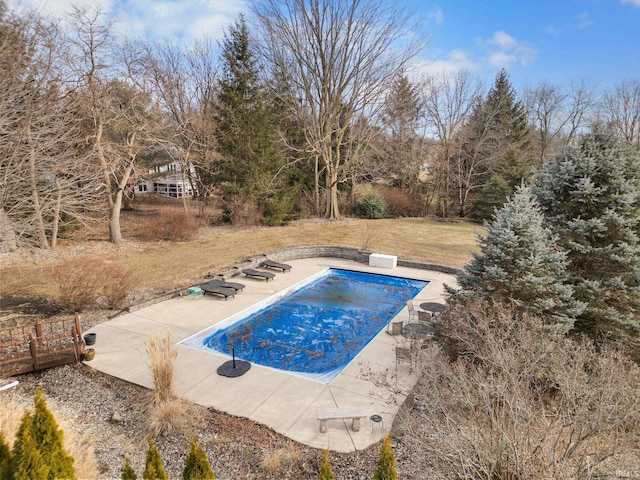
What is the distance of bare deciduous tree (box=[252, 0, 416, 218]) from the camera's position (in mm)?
21469

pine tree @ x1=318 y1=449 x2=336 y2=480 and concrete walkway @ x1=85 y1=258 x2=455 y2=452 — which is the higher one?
pine tree @ x1=318 y1=449 x2=336 y2=480

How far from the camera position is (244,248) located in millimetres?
16688

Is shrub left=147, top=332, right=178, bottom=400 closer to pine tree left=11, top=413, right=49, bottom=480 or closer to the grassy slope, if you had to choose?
pine tree left=11, top=413, right=49, bottom=480

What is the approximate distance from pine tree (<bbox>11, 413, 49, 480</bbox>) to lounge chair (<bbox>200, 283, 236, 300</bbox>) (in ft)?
25.7

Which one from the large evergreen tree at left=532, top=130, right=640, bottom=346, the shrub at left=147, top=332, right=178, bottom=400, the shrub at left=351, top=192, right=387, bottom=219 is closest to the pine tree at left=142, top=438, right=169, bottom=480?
the shrub at left=147, top=332, right=178, bottom=400

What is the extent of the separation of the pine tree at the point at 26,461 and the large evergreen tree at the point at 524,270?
21.3 feet

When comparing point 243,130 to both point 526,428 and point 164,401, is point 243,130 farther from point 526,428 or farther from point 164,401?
point 526,428

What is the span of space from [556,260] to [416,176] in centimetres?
2353

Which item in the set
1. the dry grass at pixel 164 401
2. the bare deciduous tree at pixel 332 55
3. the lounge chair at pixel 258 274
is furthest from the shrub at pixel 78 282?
the bare deciduous tree at pixel 332 55

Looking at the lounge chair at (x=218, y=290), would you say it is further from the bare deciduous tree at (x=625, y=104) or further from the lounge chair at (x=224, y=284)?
the bare deciduous tree at (x=625, y=104)

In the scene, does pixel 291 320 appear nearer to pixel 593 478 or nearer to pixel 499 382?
pixel 499 382

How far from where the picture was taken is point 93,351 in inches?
289

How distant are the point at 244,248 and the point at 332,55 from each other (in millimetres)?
14236

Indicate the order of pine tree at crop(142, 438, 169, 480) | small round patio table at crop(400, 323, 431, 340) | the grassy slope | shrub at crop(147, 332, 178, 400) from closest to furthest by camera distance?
pine tree at crop(142, 438, 169, 480) < shrub at crop(147, 332, 178, 400) < small round patio table at crop(400, 323, 431, 340) < the grassy slope
